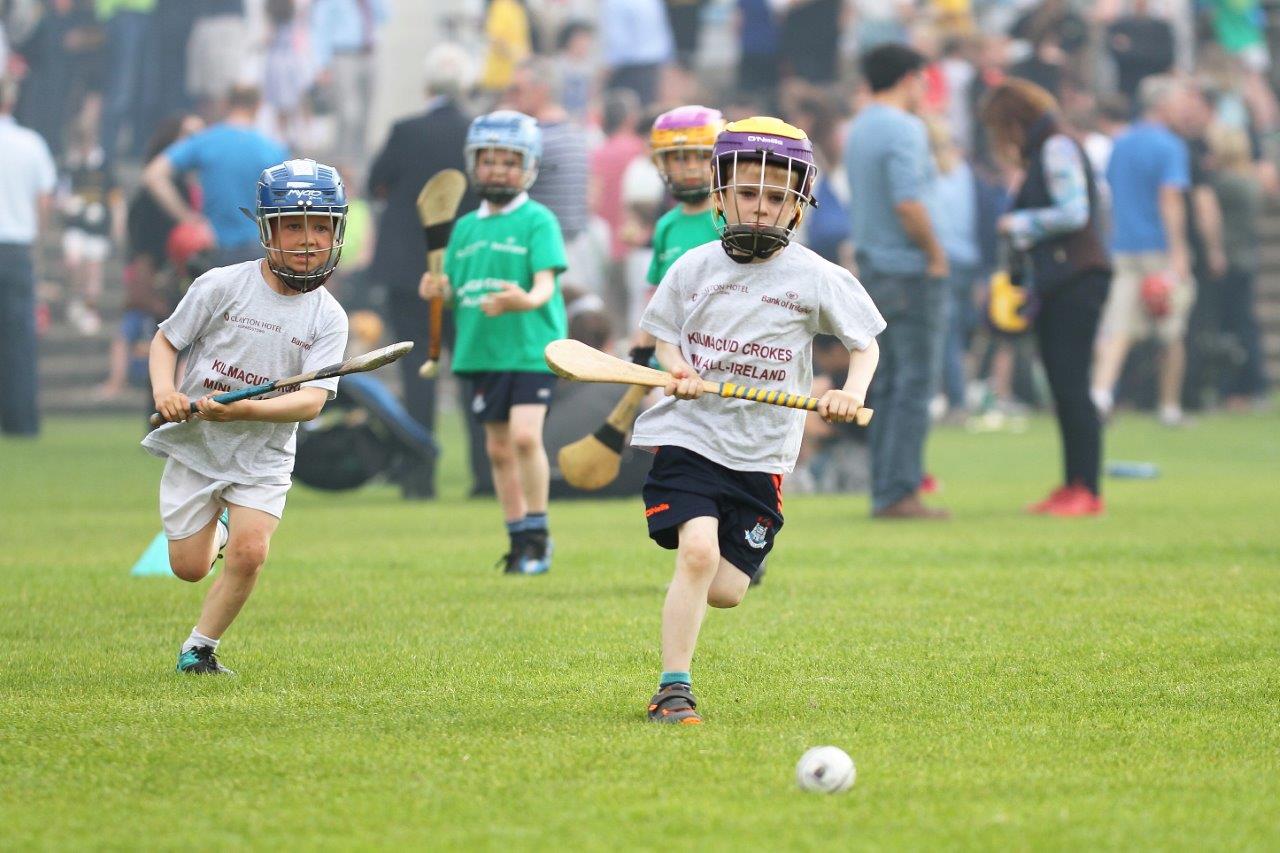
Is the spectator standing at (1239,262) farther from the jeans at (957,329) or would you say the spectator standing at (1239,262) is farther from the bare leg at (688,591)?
the bare leg at (688,591)

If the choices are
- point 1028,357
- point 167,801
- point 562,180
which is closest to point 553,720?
point 167,801

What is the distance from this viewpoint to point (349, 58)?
2145 cm

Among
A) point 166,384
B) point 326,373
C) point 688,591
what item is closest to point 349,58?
point 166,384

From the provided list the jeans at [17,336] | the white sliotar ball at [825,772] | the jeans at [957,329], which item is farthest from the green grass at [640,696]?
the jeans at [957,329]

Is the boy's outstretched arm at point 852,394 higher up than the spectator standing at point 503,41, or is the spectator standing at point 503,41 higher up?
the spectator standing at point 503,41

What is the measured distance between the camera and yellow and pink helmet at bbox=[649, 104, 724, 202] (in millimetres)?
8641

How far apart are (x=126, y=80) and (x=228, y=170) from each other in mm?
8837

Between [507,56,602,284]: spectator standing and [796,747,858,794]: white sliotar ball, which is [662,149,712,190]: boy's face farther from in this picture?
[796,747,858,794]: white sliotar ball

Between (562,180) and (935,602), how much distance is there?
6.35 meters

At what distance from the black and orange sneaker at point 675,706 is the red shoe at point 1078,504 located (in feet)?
20.2

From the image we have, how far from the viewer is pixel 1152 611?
7.77 metres

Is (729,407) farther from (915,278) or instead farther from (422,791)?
(915,278)

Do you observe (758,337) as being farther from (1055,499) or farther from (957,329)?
(957,329)

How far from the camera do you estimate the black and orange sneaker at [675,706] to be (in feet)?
18.4
